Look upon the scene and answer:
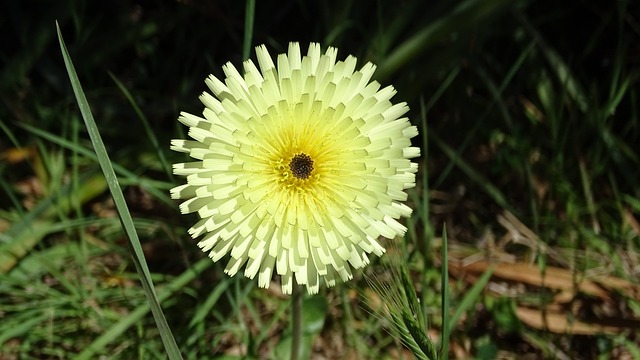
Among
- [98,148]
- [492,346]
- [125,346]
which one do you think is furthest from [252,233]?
[492,346]

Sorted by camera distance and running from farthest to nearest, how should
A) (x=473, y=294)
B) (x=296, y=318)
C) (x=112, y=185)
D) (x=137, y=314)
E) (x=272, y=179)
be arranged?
(x=473, y=294) → (x=137, y=314) → (x=296, y=318) → (x=272, y=179) → (x=112, y=185)

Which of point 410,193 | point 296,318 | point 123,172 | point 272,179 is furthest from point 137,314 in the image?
point 410,193

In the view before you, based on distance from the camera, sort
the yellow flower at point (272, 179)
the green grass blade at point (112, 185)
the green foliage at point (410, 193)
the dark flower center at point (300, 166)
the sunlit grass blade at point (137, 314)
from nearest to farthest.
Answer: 1. the green grass blade at point (112, 185)
2. the yellow flower at point (272, 179)
3. the dark flower center at point (300, 166)
4. the sunlit grass blade at point (137, 314)
5. the green foliage at point (410, 193)

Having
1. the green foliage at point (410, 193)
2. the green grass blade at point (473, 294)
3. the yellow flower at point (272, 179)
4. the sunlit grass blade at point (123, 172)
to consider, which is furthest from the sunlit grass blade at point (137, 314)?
the green grass blade at point (473, 294)

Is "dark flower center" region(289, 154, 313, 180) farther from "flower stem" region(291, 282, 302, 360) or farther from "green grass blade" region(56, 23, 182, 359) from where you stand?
"green grass blade" region(56, 23, 182, 359)

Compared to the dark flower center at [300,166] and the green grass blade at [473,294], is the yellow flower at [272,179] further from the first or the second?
the green grass blade at [473,294]

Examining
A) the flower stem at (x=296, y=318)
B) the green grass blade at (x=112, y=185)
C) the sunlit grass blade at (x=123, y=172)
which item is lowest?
the flower stem at (x=296, y=318)

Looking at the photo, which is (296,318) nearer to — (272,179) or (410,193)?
(272,179)
